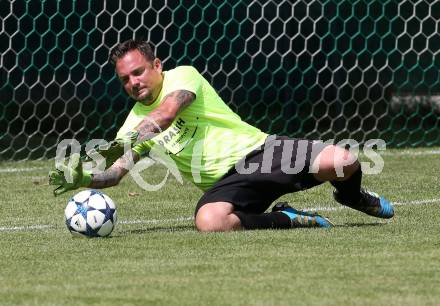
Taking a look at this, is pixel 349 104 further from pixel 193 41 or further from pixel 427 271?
pixel 427 271

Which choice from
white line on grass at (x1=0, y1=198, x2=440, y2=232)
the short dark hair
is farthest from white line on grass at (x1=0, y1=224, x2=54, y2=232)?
the short dark hair

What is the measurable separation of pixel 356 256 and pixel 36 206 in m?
2.70

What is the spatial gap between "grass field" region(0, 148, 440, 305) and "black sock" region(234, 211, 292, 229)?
160mm

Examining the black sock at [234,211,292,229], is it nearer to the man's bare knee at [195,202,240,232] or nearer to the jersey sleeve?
the man's bare knee at [195,202,240,232]

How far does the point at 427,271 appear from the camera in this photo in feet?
14.4

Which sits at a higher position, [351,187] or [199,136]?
[199,136]

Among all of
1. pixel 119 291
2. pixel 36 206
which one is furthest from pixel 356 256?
pixel 36 206

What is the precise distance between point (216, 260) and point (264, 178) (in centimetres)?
113

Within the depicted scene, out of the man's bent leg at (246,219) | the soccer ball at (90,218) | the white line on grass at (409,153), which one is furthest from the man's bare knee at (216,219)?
the white line on grass at (409,153)

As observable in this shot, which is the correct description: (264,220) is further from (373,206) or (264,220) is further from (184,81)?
(184,81)

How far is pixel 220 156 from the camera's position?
5852 mm

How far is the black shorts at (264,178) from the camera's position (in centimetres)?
574

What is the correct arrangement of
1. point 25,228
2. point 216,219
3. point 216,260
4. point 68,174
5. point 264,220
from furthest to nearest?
point 25,228, point 264,220, point 216,219, point 68,174, point 216,260

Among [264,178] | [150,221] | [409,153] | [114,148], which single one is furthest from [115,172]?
[409,153]
